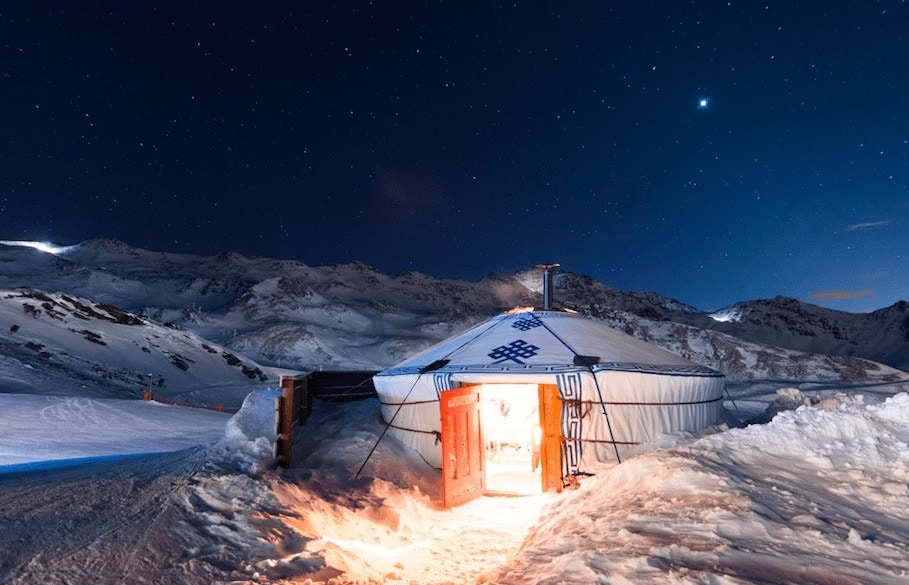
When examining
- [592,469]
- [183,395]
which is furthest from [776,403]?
[183,395]

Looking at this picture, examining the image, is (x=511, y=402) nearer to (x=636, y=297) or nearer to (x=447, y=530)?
(x=447, y=530)

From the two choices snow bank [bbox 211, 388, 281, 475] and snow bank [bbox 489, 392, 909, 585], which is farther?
snow bank [bbox 211, 388, 281, 475]

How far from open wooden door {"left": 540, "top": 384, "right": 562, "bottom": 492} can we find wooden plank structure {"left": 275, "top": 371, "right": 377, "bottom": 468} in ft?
9.09

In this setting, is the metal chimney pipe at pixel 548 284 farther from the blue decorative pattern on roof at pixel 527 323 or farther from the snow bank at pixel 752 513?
the snow bank at pixel 752 513

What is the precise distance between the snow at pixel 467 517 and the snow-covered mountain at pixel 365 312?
22.2 meters

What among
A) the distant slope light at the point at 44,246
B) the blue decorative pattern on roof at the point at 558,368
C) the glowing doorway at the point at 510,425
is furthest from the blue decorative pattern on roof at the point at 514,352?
the distant slope light at the point at 44,246

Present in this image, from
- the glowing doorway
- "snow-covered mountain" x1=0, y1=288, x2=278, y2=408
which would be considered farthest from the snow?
"snow-covered mountain" x1=0, y1=288, x2=278, y2=408


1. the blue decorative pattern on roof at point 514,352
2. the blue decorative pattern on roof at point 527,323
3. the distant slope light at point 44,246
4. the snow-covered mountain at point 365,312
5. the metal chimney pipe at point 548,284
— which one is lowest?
the blue decorative pattern on roof at point 514,352

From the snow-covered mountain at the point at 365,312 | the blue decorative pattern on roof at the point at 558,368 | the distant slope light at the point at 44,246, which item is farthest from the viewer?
the distant slope light at the point at 44,246

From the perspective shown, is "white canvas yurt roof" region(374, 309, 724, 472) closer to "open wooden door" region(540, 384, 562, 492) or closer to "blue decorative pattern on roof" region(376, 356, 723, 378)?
"blue decorative pattern on roof" region(376, 356, 723, 378)

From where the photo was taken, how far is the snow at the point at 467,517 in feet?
8.16

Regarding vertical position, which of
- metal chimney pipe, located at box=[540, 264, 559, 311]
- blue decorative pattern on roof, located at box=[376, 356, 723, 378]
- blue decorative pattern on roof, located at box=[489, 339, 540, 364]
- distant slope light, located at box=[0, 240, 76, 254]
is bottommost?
blue decorative pattern on roof, located at box=[376, 356, 723, 378]

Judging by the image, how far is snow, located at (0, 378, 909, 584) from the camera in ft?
8.16

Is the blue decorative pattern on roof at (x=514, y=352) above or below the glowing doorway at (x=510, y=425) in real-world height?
above
